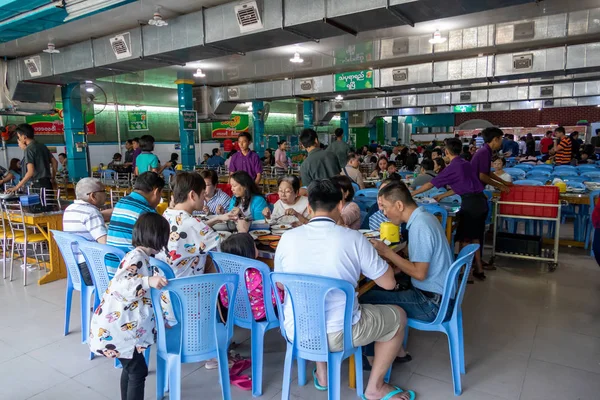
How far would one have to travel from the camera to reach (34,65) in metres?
7.43

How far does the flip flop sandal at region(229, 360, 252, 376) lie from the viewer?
8.47 ft

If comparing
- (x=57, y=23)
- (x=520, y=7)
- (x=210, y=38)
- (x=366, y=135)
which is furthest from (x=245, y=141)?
(x=366, y=135)

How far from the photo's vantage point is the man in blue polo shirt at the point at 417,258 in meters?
2.29

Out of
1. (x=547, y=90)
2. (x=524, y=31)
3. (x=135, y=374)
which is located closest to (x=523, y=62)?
(x=524, y=31)

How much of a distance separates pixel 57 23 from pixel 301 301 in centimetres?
477

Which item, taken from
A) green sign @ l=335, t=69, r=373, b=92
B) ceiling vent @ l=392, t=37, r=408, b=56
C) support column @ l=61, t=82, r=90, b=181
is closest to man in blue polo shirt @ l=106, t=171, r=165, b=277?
ceiling vent @ l=392, t=37, r=408, b=56

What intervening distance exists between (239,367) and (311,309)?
97 cm

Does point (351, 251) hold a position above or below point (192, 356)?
above

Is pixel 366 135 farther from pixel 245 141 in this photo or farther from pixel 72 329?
pixel 72 329

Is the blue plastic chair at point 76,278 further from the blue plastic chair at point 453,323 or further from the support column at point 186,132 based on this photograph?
the support column at point 186,132

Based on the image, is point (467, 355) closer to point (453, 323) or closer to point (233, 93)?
point (453, 323)

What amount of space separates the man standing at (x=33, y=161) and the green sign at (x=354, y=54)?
550 cm

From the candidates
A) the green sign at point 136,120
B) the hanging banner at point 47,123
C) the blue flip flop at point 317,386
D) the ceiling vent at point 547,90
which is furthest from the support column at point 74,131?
the ceiling vent at point 547,90

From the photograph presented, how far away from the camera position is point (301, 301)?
77.7 inches
